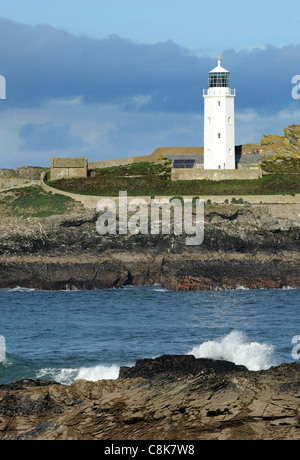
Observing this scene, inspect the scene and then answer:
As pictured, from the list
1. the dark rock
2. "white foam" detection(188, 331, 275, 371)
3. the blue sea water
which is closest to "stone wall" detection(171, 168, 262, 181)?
the blue sea water

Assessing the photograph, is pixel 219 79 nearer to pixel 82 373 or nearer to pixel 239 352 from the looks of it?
pixel 239 352

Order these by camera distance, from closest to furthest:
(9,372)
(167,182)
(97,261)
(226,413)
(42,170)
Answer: (226,413)
(9,372)
(97,261)
(167,182)
(42,170)

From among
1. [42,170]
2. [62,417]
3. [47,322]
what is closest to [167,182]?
[42,170]

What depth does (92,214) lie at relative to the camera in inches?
2685

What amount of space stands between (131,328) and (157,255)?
23712 mm

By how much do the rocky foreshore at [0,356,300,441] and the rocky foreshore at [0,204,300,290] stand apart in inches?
1488

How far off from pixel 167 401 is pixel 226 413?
1.36 meters

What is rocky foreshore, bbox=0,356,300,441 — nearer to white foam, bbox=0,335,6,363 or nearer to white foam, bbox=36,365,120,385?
white foam, bbox=36,365,120,385

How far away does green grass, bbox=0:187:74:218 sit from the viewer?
70.2 m

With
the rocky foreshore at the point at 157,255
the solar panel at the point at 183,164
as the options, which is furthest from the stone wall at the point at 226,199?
the solar panel at the point at 183,164

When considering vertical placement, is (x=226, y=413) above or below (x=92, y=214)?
below

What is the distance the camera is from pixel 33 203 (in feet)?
239

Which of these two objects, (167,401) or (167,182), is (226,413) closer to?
(167,401)

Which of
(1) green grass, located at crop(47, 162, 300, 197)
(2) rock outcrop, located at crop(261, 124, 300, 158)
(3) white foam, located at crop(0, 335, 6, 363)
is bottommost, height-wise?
(3) white foam, located at crop(0, 335, 6, 363)
